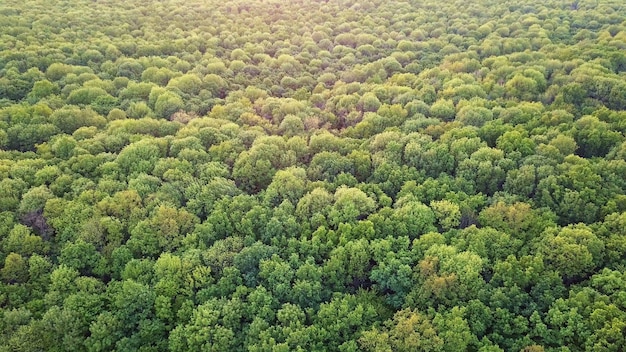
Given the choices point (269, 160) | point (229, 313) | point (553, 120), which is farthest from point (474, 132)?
point (229, 313)

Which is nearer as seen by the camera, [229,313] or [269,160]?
[229,313]

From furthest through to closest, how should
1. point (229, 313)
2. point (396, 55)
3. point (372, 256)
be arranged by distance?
point (396, 55), point (372, 256), point (229, 313)

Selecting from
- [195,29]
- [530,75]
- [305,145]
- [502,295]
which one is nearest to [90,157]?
[305,145]

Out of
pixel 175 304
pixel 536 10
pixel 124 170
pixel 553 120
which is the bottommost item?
pixel 175 304

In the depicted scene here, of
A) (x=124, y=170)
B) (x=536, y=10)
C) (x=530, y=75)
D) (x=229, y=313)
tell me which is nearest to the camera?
(x=229, y=313)

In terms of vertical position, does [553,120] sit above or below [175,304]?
above

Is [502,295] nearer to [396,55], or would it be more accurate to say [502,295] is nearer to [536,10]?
[396,55]
